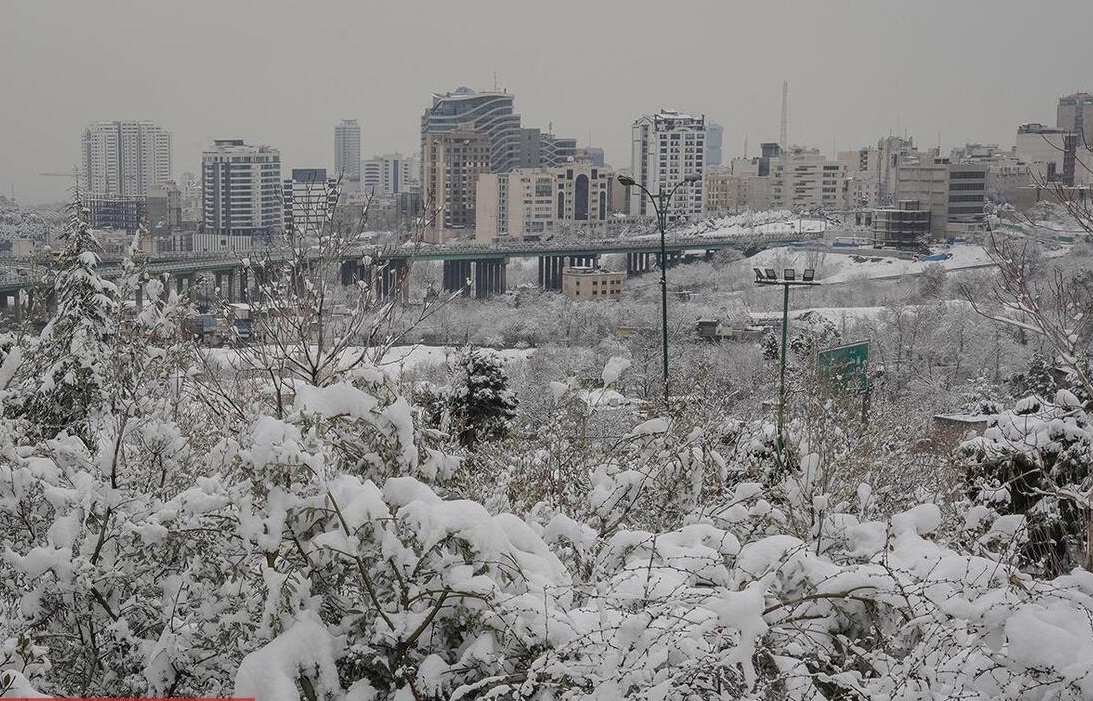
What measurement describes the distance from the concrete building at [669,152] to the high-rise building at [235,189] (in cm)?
3553

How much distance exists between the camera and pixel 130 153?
10100 cm

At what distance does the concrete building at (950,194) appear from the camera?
7794cm

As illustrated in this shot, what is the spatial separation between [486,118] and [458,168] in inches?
721

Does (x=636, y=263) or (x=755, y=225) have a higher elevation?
(x=755, y=225)

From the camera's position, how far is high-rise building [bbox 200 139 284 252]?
8906cm

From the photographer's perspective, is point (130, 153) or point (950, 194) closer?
point (950, 194)

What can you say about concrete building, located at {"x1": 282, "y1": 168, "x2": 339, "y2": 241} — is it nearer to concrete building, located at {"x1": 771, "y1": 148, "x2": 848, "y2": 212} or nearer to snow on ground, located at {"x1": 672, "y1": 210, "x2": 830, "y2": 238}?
snow on ground, located at {"x1": 672, "y1": 210, "x2": 830, "y2": 238}

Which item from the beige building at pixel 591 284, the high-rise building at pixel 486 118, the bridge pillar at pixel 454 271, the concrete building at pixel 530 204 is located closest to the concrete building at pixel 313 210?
the beige building at pixel 591 284

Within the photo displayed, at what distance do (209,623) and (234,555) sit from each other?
182 mm

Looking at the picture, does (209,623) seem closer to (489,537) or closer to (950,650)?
(489,537)

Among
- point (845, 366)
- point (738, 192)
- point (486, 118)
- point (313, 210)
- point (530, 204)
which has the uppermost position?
point (486, 118)

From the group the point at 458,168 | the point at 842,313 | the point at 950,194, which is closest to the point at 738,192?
the point at 458,168

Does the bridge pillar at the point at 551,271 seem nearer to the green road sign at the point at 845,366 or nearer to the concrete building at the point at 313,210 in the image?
the green road sign at the point at 845,366

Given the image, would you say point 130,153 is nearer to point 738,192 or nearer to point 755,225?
point 755,225
